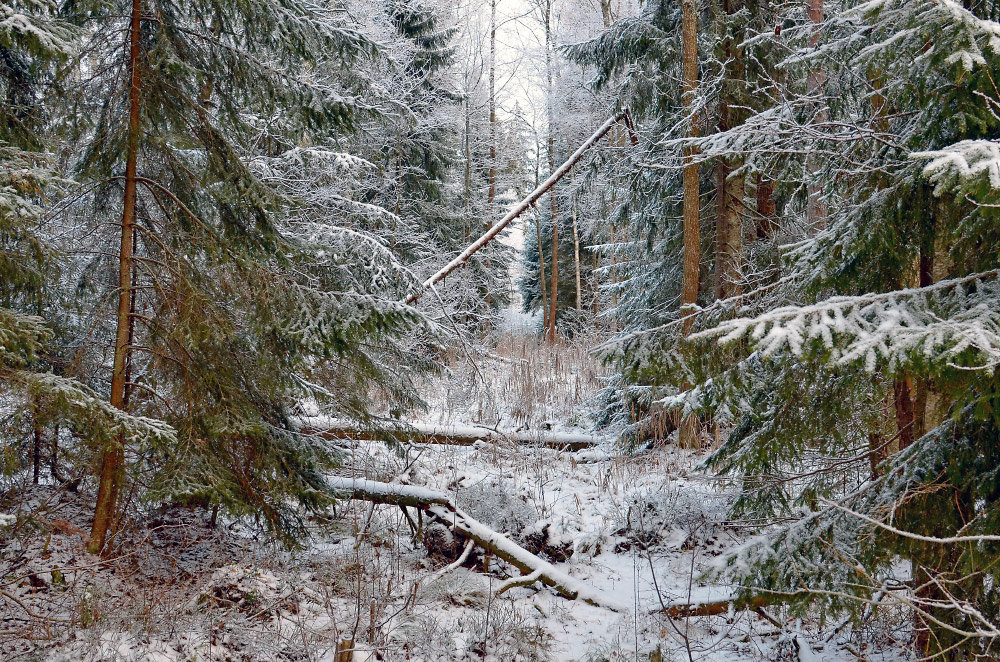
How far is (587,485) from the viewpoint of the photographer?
762cm

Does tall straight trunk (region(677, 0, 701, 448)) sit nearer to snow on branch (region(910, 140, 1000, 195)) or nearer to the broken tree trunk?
the broken tree trunk

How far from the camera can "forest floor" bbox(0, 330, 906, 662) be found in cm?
401

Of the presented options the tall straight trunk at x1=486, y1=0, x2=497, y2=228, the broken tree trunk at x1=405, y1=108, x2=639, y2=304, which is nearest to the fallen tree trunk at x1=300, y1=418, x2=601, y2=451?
the broken tree trunk at x1=405, y1=108, x2=639, y2=304

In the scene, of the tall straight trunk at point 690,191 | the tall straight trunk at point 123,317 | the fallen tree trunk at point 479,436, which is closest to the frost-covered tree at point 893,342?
the tall straight trunk at point 690,191

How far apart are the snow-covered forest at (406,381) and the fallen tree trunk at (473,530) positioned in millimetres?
34

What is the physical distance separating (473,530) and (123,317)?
350cm

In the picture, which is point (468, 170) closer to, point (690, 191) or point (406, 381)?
point (690, 191)

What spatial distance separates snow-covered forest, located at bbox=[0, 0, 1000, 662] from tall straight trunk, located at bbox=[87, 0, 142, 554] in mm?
27

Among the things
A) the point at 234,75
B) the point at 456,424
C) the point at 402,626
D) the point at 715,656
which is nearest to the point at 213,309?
the point at 234,75

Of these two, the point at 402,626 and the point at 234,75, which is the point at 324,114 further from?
the point at 402,626

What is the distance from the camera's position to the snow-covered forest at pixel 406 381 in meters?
2.99

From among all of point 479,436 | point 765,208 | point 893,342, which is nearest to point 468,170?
point 765,208

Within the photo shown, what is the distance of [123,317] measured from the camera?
429 centimetres

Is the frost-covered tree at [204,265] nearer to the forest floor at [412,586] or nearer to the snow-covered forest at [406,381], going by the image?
the snow-covered forest at [406,381]
